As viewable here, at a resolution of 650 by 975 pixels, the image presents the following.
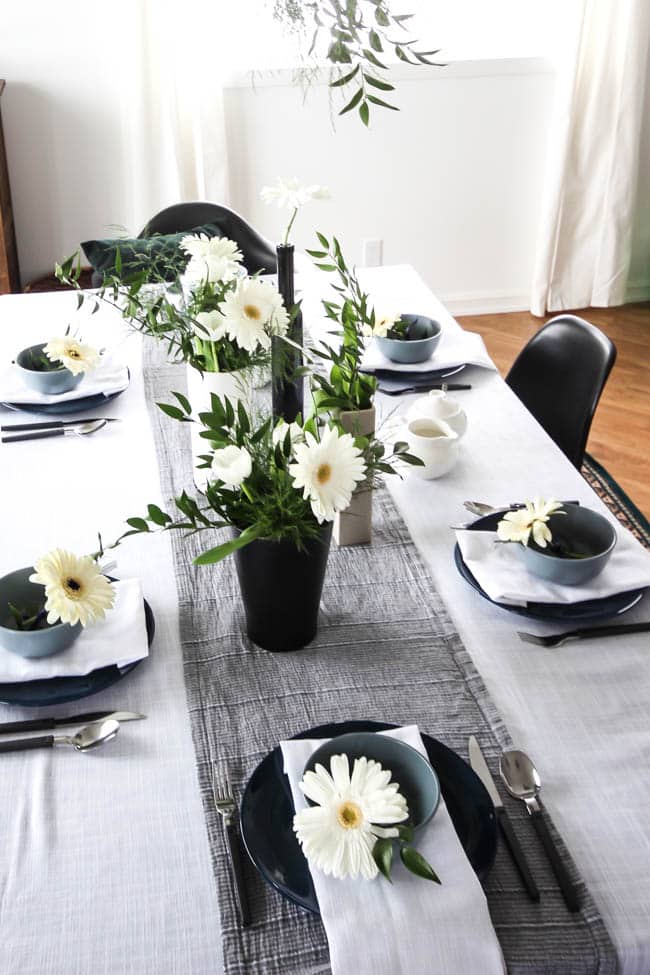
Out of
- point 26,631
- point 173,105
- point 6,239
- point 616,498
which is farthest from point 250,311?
point 173,105

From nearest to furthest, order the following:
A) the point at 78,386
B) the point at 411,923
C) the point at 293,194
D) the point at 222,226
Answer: the point at 411,923
the point at 293,194
the point at 78,386
the point at 222,226

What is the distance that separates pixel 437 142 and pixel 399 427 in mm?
2479

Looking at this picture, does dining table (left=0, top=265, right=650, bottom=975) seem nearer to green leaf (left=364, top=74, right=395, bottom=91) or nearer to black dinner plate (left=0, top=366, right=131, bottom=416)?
black dinner plate (left=0, top=366, right=131, bottom=416)

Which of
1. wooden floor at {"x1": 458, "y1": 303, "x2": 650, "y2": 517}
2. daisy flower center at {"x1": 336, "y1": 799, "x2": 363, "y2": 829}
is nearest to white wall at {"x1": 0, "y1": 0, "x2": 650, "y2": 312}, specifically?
wooden floor at {"x1": 458, "y1": 303, "x2": 650, "y2": 517}

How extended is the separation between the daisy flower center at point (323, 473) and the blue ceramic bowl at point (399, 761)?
0.78 ft

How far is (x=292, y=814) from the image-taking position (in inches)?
35.6

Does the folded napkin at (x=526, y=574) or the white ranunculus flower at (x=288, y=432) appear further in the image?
the folded napkin at (x=526, y=574)

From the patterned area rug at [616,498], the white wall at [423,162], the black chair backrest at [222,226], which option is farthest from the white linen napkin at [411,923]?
the white wall at [423,162]

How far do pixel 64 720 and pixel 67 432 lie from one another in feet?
2.30

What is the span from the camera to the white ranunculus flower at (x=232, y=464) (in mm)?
989

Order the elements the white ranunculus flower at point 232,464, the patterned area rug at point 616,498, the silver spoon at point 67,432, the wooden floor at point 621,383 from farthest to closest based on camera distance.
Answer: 1. the wooden floor at point 621,383
2. the patterned area rug at point 616,498
3. the silver spoon at point 67,432
4. the white ranunculus flower at point 232,464

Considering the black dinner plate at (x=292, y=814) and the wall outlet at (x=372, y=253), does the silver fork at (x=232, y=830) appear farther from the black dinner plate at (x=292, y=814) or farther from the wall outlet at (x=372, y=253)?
the wall outlet at (x=372, y=253)

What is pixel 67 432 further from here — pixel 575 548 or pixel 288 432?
pixel 575 548

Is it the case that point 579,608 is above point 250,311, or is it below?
below
